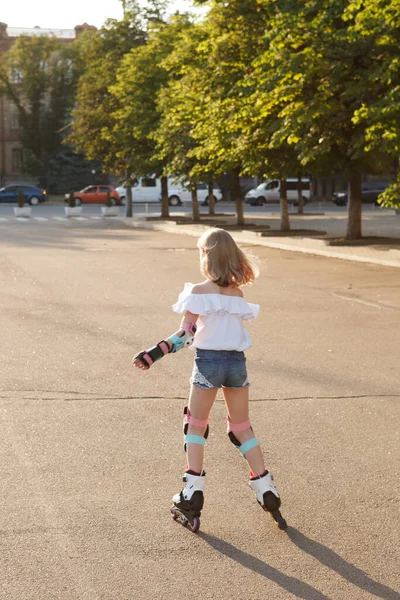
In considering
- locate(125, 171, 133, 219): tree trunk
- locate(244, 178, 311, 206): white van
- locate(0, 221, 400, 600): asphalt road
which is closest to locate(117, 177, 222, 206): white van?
locate(244, 178, 311, 206): white van

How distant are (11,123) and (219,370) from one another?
104911 millimetres

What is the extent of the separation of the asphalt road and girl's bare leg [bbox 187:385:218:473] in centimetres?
29

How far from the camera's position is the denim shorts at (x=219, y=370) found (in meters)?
5.12

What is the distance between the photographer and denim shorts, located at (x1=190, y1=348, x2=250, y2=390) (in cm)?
512

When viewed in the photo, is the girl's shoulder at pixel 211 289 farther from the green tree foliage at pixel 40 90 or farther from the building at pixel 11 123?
the building at pixel 11 123

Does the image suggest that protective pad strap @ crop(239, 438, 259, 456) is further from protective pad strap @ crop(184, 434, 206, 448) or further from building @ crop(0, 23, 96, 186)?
building @ crop(0, 23, 96, 186)

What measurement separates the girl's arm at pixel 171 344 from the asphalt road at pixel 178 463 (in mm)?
755

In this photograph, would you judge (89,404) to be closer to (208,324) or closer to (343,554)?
(208,324)

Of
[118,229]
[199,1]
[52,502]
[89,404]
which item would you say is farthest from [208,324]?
[118,229]

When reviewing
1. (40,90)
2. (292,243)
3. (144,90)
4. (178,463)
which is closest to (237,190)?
(144,90)

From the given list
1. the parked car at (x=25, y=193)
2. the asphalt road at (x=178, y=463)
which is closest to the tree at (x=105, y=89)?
the parked car at (x=25, y=193)

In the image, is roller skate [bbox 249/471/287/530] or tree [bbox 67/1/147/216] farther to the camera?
tree [bbox 67/1/147/216]

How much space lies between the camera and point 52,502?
17.5 ft

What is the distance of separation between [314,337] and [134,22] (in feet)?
134
